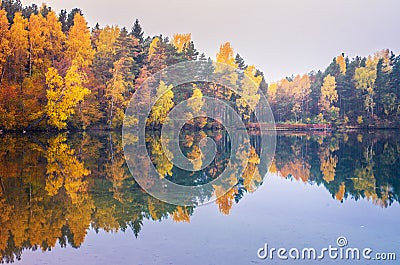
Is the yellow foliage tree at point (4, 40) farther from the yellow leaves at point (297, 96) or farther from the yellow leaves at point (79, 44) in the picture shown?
the yellow leaves at point (297, 96)

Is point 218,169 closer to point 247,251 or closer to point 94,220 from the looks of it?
point 94,220

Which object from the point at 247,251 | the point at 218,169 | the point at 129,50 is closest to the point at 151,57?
the point at 129,50

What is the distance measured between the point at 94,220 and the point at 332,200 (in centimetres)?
632

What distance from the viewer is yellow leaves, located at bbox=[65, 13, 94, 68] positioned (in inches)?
1703

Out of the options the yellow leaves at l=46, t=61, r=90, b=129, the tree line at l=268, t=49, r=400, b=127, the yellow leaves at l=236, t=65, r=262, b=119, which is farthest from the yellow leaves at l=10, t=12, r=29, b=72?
the tree line at l=268, t=49, r=400, b=127

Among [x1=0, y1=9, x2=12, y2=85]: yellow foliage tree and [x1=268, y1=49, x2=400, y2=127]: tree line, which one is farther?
[x1=268, y1=49, x2=400, y2=127]: tree line

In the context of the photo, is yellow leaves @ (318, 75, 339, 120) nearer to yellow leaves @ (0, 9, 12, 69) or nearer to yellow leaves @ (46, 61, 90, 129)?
yellow leaves @ (46, 61, 90, 129)

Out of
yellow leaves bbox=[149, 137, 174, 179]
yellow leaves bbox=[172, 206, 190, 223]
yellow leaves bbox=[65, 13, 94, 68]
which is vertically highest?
yellow leaves bbox=[65, 13, 94, 68]

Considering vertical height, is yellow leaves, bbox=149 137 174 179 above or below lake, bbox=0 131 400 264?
above

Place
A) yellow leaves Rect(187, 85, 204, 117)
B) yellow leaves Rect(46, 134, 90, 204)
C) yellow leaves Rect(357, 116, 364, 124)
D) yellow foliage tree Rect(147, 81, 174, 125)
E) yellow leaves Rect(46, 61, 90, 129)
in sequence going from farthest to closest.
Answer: yellow leaves Rect(357, 116, 364, 124) < yellow leaves Rect(187, 85, 204, 117) < yellow foliage tree Rect(147, 81, 174, 125) < yellow leaves Rect(46, 61, 90, 129) < yellow leaves Rect(46, 134, 90, 204)

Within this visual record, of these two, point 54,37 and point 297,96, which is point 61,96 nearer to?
point 54,37

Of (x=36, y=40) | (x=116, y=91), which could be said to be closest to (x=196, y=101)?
(x=116, y=91)

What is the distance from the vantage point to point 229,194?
13.4 metres

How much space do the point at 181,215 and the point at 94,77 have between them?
116 feet
